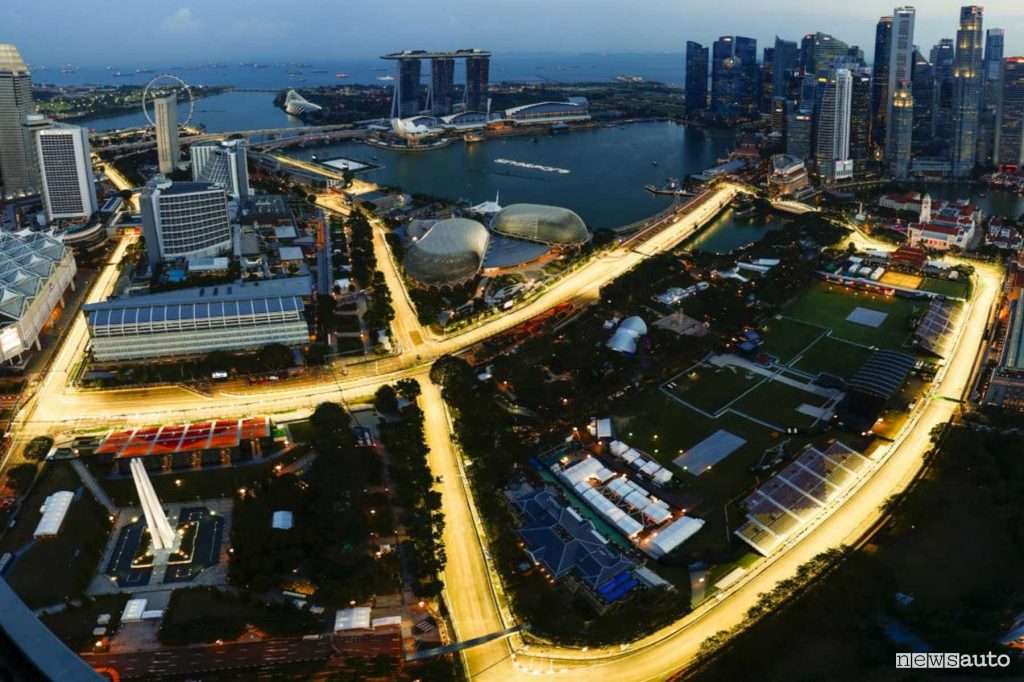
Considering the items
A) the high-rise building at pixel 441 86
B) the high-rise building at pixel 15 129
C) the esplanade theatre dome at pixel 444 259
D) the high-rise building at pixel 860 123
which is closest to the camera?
the esplanade theatre dome at pixel 444 259

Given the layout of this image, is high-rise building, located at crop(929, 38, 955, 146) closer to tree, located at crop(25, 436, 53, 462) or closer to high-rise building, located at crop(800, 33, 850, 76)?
high-rise building, located at crop(800, 33, 850, 76)

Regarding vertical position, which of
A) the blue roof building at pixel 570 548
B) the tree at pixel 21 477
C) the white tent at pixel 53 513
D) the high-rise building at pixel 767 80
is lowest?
the blue roof building at pixel 570 548

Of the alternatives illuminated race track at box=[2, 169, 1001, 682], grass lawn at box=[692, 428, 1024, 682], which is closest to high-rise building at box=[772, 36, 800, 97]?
illuminated race track at box=[2, 169, 1001, 682]

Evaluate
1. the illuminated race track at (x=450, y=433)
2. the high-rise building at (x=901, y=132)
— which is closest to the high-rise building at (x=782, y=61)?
the high-rise building at (x=901, y=132)

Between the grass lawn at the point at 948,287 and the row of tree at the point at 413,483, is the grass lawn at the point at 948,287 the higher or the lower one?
the higher one

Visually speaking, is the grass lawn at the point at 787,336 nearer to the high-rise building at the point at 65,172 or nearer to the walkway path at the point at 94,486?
the walkway path at the point at 94,486

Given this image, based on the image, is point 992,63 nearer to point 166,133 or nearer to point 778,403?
point 778,403
